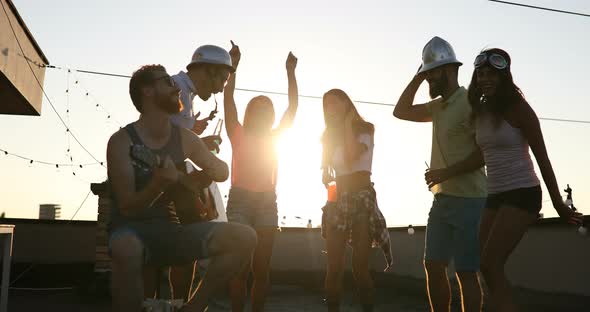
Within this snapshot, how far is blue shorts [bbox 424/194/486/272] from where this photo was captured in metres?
3.62

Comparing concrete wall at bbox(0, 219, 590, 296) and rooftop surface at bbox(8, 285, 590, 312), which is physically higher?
concrete wall at bbox(0, 219, 590, 296)

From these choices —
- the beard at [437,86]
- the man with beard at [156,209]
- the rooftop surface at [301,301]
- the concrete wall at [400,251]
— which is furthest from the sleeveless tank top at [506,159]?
the rooftop surface at [301,301]

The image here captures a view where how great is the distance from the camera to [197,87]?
420cm

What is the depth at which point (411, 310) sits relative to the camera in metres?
6.98

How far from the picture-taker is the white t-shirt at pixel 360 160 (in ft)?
15.5

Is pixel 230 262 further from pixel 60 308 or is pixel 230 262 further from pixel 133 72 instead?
pixel 60 308

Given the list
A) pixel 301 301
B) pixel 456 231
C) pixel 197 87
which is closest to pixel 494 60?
pixel 456 231

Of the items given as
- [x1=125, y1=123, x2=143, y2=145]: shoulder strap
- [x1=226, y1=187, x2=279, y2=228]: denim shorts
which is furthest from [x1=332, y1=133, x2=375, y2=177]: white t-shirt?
[x1=125, y1=123, x2=143, y2=145]: shoulder strap

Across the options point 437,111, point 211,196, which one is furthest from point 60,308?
point 437,111

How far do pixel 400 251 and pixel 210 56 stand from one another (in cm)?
662

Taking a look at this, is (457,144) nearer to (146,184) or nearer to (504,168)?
(504,168)

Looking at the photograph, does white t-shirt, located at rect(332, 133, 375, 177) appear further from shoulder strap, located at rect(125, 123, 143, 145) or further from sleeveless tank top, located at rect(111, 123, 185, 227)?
shoulder strap, located at rect(125, 123, 143, 145)

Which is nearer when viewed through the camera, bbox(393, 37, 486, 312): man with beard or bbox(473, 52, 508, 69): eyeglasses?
bbox(473, 52, 508, 69): eyeglasses

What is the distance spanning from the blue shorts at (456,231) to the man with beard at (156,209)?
1248mm
